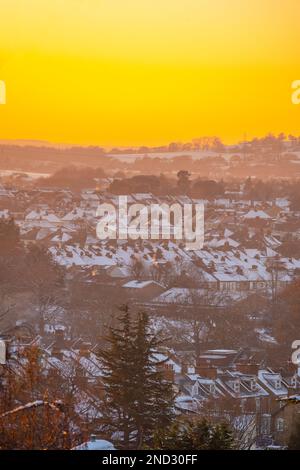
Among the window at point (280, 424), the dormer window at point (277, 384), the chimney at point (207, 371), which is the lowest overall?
the chimney at point (207, 371)

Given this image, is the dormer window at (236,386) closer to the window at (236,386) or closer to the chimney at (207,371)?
the window at (236,386)

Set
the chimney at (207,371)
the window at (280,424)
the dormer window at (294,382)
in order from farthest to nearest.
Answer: the chimney at (207,371) → the dormer window at (294,382) → the window at (280,424)

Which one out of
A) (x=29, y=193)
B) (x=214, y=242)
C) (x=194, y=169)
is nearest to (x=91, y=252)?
(x=214, y=242)

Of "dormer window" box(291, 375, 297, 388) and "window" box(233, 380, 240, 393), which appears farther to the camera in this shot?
"dormer window" box(291, 375, 297, 388)

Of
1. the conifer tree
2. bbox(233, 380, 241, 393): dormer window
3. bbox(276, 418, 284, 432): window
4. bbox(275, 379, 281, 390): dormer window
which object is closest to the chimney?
bbox(233, 380, 241, 393): dormer window

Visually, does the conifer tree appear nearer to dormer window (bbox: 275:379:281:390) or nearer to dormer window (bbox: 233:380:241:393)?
dormer window (bbox: 233:380:241:393)

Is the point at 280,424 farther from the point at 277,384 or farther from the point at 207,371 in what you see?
the point at 207,371

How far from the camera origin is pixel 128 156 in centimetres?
6431

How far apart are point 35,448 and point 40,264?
18.6 m

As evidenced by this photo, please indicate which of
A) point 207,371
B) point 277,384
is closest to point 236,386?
point 277,384

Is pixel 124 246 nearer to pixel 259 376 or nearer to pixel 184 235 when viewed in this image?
pixel 184 235

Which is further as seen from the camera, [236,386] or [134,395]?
[236,386]

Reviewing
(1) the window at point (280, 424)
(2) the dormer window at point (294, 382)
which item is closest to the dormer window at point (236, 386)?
(2) the dormer window at point (294, 382)

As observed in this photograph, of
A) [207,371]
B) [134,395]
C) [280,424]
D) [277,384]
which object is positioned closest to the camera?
[134,395]
